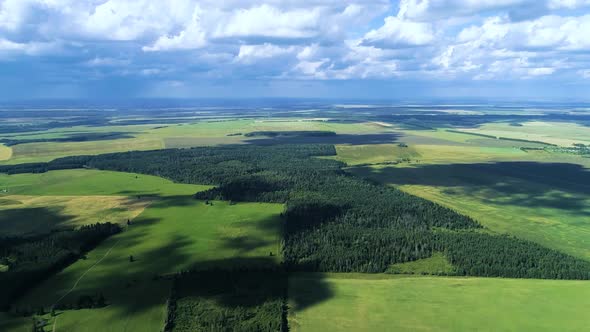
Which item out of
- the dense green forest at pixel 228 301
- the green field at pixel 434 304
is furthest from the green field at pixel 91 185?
the green field at pixel 434 304

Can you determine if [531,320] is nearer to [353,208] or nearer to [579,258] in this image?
[579,258]

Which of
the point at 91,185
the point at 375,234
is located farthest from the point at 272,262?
the point at 91,185

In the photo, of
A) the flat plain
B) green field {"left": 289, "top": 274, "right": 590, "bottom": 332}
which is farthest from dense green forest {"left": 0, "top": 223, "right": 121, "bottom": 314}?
green field {"left": 289, "top": 274, "right": 590, "bottom": 332}

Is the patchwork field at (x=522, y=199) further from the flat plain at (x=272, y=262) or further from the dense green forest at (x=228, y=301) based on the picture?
the dense green forest at (x=228, y=301)

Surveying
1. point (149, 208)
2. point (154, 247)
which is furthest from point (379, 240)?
point (149, 208)

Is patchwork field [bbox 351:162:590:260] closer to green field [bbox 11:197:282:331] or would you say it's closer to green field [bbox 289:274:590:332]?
green field [bbox 289:274:590:332]

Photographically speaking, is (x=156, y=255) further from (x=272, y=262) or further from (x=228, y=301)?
(x=228, y=301)

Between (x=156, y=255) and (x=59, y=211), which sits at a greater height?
(x=59, y=211)
